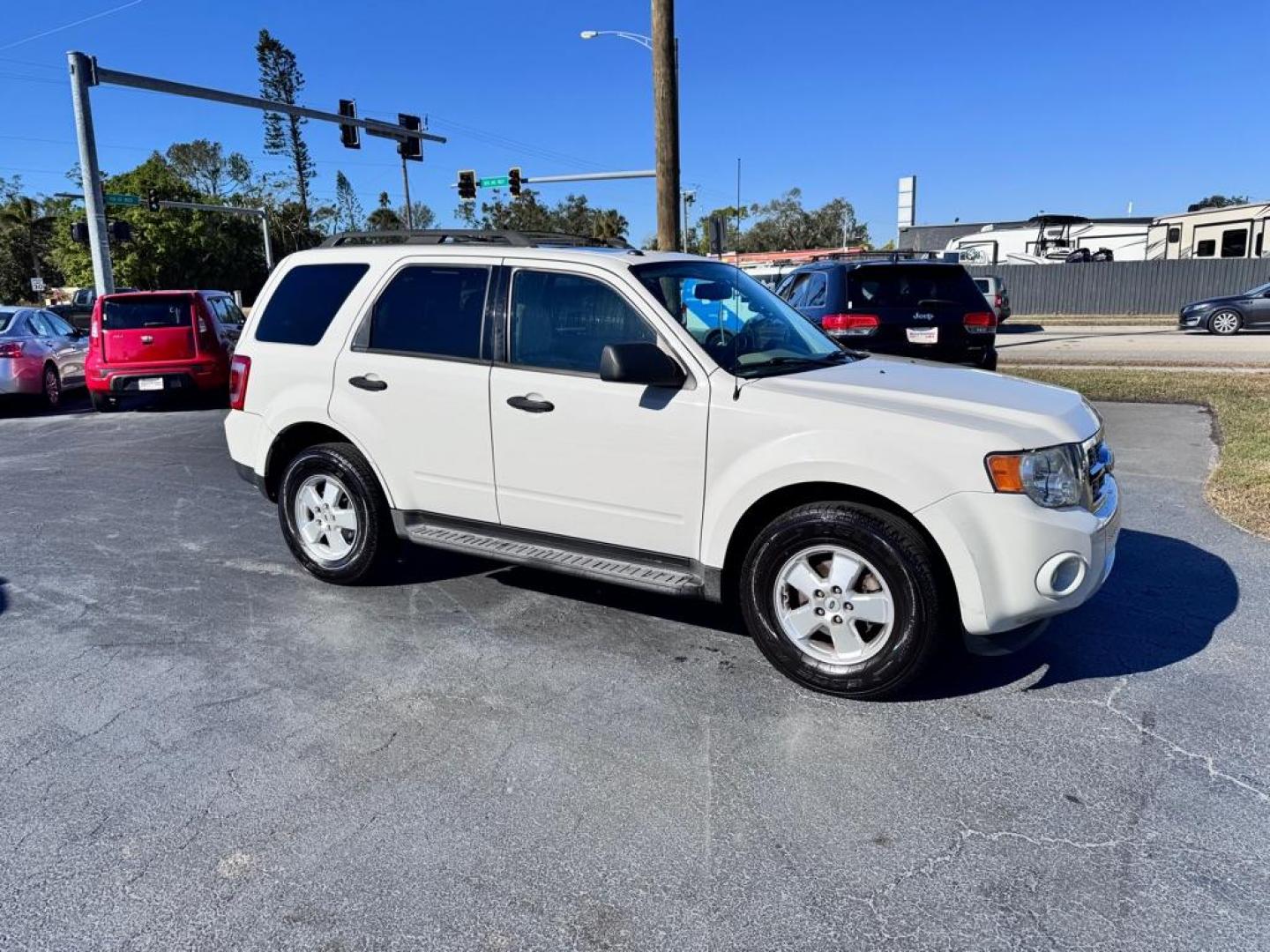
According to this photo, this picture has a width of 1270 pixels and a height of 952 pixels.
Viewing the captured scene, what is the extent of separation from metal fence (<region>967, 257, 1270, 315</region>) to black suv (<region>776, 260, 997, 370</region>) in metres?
25.1

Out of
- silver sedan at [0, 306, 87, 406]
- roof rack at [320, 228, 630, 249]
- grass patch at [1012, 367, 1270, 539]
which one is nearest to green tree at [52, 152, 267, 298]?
silver sedan at [0, 306, 87, 406]

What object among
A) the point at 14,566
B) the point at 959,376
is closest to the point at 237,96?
the point at 14,566

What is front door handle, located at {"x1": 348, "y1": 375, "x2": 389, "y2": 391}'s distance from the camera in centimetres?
495

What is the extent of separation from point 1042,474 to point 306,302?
4062 mm

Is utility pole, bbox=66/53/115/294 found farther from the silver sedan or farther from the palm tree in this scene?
the palm tree

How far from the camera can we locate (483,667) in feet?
14.0

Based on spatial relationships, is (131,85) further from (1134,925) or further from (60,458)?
(1134,925)

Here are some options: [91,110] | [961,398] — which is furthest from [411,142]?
[961,398]

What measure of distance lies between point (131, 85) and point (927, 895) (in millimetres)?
20680

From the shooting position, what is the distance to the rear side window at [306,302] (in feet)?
17.3

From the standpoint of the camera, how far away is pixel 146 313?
12.6 meters

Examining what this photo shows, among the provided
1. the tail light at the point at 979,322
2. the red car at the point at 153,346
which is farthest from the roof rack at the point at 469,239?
the red car at the point at 153,346

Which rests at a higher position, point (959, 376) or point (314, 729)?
point (959, 376)

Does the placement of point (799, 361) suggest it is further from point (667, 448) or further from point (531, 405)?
point (531, 405)
